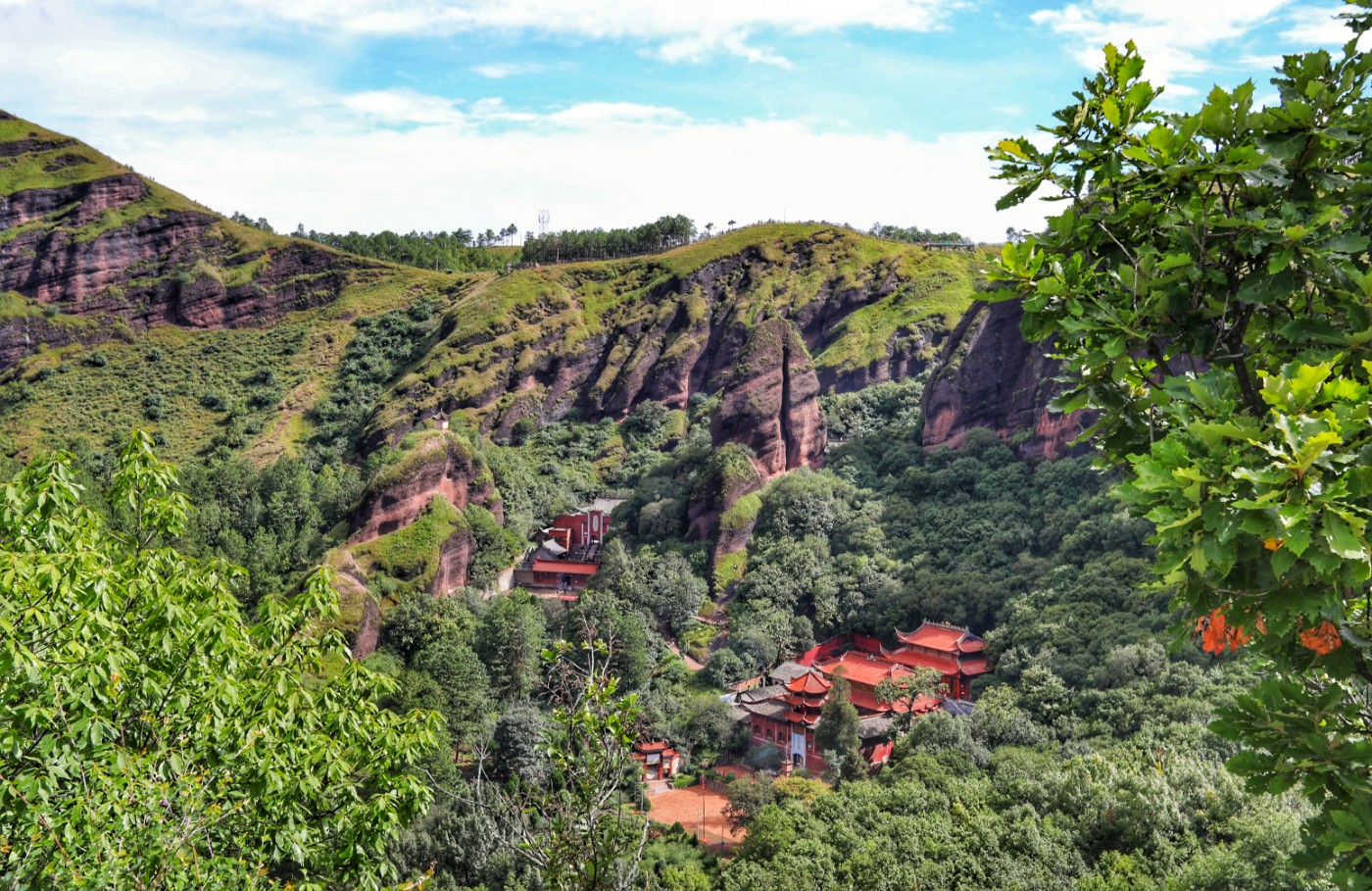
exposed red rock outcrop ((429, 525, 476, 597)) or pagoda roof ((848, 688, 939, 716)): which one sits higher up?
exposed red rock outcrop ((429, 525, 476, 597))

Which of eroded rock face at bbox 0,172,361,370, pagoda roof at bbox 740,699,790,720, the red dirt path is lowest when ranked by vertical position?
the red dirt path

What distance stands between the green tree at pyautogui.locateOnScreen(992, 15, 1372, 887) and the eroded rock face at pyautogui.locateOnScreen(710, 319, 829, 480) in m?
41.5

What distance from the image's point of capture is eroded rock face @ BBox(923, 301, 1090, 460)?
157ft

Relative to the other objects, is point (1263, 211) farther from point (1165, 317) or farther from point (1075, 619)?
point (1075, 619)

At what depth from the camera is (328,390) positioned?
70.3m

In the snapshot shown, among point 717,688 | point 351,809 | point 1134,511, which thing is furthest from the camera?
point 717,688

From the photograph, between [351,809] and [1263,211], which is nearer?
[1263,211]

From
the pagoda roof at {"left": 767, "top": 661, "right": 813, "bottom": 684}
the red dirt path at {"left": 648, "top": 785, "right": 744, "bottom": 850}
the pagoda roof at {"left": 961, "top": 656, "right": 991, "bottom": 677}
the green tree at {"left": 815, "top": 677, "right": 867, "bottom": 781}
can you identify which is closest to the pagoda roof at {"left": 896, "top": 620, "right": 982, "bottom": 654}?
the pagoda roof at {"left": 961, "top": 656, "right": 991, "bottom": 677}

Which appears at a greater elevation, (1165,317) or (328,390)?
(1165,317)

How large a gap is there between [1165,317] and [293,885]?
7796 mm

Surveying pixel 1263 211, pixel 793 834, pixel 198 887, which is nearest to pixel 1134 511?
pixel 1263 211

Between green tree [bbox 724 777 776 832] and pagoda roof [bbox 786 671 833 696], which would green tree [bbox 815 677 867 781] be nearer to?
pagoda roof [bbox 786 671 833 696]

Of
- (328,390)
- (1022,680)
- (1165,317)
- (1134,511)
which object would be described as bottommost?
(1022,680)

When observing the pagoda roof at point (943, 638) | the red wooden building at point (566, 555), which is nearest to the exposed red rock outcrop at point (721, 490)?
the red wooden building at point (566, 555)
